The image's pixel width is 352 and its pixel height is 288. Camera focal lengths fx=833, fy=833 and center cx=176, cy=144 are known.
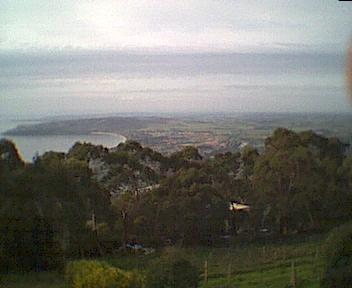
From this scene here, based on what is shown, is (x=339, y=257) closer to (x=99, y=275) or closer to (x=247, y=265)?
(x=247, y=265)

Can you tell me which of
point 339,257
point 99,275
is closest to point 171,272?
point 99,275

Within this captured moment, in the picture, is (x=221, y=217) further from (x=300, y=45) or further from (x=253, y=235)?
(x=300, y=45)

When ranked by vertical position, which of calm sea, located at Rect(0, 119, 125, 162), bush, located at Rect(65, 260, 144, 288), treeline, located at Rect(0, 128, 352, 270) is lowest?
bush, located at Rect(65, 260, 144, 288)

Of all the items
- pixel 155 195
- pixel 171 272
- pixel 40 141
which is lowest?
pixel 171 272

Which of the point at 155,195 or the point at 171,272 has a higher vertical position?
the point at 155,195

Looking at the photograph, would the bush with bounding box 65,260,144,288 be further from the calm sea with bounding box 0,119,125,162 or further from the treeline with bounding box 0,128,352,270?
the calm sea with bounding box 0,119,125,162

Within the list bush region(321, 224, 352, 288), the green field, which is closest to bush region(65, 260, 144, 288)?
the green field
